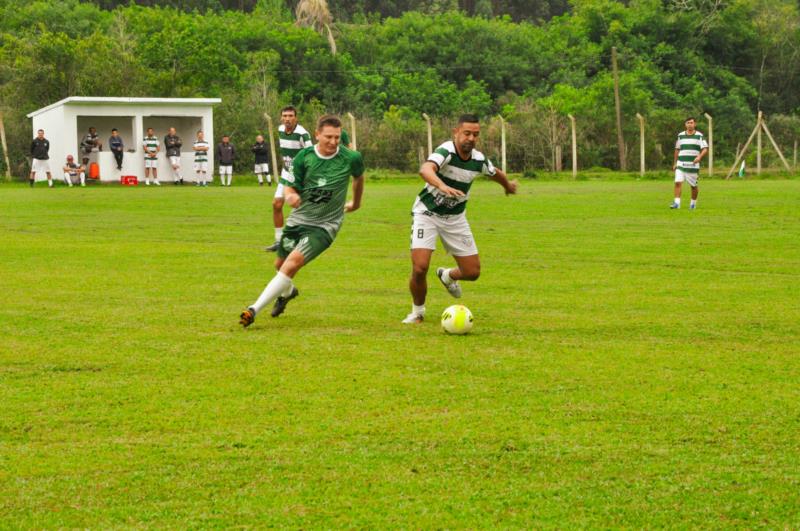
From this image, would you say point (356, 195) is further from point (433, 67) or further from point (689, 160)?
point (433, 67)

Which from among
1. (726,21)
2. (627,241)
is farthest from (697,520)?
(726,21)

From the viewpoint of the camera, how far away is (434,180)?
9578 millimetres

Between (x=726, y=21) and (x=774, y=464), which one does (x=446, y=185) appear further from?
(x=726, y=21)

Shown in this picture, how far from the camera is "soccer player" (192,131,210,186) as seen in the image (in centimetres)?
4209

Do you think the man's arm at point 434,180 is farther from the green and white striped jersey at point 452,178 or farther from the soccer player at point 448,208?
the green and white striped jersey at point 452,178

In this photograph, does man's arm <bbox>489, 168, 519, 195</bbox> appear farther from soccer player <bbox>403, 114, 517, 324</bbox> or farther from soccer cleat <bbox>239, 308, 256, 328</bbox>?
soccer cleat <bbox>239, 308, 256, 328</bbox>

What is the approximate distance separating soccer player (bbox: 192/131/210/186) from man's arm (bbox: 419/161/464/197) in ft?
109

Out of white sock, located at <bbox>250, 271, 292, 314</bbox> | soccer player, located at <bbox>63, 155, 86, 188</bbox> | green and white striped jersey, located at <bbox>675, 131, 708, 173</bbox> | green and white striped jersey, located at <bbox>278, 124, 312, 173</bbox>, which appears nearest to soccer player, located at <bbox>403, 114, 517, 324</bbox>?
white sock, located at <bbox>250, 271, 292, 314</bbox>

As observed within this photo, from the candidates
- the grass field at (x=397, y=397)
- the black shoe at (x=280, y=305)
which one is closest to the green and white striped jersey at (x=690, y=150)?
the grass field at (x=397, y=397)

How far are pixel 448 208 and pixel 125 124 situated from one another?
38.7m

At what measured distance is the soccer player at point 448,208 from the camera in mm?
9820

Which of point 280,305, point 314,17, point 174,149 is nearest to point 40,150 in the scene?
point 174,149

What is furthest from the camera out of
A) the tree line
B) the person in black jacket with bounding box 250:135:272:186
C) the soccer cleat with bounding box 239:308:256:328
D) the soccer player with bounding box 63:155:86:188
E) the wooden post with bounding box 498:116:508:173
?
the tree line

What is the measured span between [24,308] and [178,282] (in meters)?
2.38
